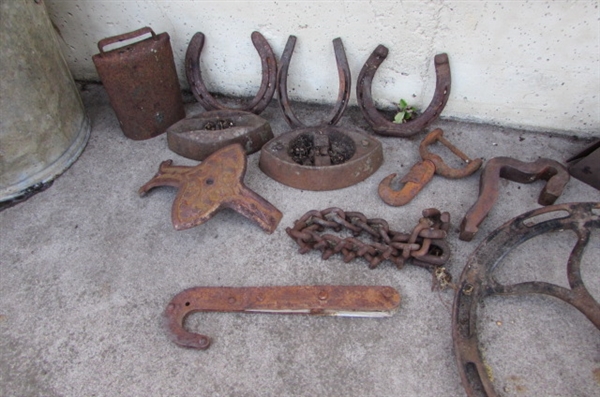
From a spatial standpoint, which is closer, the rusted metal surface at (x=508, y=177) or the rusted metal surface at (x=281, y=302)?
the rusted metal surface at (x=281, y=302)

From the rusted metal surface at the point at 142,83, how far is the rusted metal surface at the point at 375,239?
1011mm

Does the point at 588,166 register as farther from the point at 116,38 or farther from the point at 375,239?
the point at 116,38

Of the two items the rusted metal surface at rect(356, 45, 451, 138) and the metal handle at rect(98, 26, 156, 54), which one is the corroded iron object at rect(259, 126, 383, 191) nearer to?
the rusted metal surface at rect(356, 45, 451, 138)

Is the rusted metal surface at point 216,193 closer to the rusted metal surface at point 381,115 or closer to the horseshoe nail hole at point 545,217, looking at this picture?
the rusted metal surface at point 381,115

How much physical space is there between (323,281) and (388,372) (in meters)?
0.42

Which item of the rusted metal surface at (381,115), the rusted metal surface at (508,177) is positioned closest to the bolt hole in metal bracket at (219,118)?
the rusted metal surface at (381,115)

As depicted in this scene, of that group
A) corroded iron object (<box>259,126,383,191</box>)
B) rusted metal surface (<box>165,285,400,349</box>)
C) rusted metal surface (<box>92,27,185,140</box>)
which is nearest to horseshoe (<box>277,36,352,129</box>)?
corroded iron object (<box>259,126,383,191</box>)

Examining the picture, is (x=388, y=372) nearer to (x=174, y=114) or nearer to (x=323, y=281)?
(x=323, y=281)

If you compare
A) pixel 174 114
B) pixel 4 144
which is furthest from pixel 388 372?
pixel 4 144

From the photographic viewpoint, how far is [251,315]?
5.69 ft

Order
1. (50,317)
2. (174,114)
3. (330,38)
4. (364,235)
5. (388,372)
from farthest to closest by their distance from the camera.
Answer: (174,114), (330,38), (364,235), (50,317), (388,372)

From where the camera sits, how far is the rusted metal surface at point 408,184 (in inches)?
79.7

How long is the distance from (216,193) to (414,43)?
3.97 feet

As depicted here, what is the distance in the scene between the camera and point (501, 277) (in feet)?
5.89
